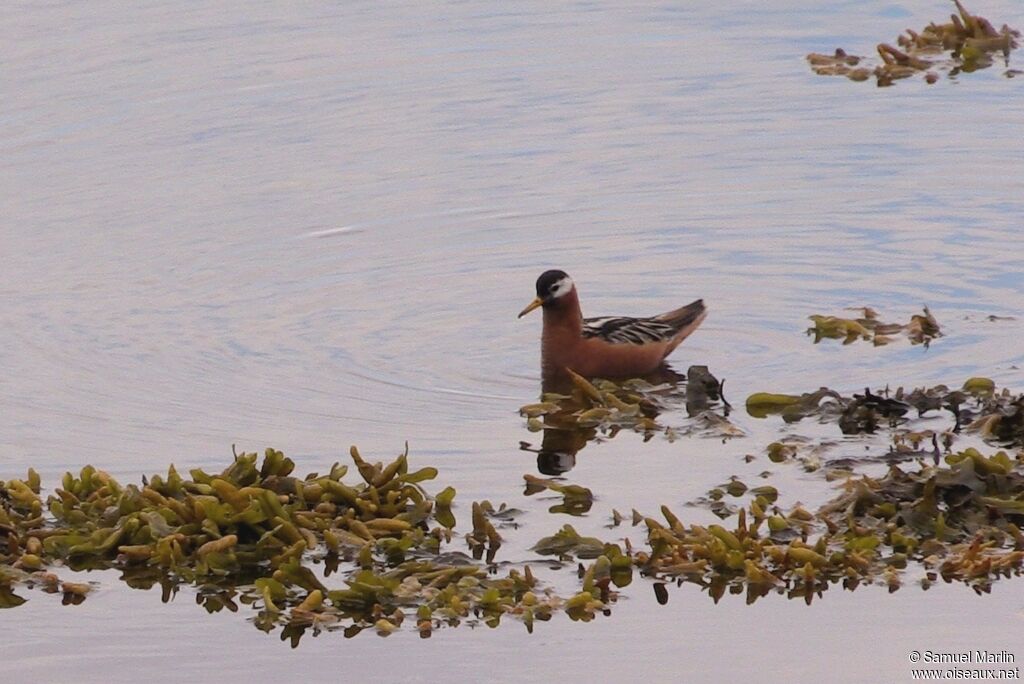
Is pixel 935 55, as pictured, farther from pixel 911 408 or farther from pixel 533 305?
pixel 911 408

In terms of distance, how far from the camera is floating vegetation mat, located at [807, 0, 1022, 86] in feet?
72.5

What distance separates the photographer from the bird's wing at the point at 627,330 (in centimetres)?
1510

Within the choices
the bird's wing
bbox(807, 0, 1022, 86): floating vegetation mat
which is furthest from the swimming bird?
bbox(807, 0, 1022, 86): floating vegetation mat

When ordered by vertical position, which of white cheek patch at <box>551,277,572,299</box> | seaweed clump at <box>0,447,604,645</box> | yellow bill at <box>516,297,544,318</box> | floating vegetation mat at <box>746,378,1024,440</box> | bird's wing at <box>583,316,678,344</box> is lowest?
seaweed clump at <box>0,447,604,645</box>

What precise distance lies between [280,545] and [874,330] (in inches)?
242

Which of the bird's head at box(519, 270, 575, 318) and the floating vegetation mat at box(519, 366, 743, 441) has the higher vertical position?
the bird's head at box(519, 270, 575, 318)

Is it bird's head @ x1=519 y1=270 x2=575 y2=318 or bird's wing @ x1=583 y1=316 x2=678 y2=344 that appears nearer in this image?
bird's wing @ x1=583 y1=316 x2=678 y2=344

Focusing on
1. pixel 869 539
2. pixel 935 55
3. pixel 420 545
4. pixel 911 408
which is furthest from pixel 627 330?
pixel 935 55

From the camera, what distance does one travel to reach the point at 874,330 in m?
15.3

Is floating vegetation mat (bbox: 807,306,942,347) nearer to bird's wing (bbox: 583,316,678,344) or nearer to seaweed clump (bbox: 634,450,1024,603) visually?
bird's wing (bbox: 583,316,678,344)

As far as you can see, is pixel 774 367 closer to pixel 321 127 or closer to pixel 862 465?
pixel 862 465

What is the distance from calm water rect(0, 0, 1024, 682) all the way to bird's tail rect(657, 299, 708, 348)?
0.25 meters

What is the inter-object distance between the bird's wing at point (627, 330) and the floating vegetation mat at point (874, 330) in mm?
1126

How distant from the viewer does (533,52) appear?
23.5 m
